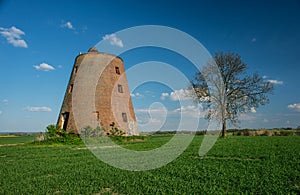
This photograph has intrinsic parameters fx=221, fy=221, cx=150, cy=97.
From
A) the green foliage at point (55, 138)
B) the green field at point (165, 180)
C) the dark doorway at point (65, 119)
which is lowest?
the green field at point (165, 180)

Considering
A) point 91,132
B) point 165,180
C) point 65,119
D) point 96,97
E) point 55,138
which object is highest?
point 96,97

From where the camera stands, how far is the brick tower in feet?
91.1

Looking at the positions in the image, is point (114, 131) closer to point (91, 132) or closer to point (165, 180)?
point (91, 132)

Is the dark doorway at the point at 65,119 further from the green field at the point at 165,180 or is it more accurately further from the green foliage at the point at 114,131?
the green field at the point at 165,180

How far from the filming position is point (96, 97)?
28.7 meters

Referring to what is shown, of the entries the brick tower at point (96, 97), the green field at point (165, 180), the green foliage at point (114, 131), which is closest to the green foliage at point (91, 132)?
the green foliage at point (114, 131)

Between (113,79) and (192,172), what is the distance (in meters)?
24.8

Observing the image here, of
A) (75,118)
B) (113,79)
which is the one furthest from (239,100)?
(75,118)

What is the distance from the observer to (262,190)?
5.62 meters

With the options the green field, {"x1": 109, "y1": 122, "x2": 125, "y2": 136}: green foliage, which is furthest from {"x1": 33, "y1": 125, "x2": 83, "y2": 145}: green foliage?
the green field

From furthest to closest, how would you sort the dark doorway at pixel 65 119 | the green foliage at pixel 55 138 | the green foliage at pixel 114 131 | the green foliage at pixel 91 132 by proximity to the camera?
the dark doorway at pixel 65 119
the green foliage at pixel 114 131
the green foliage at pixel 91 132
the green foliage at pixel 55 138

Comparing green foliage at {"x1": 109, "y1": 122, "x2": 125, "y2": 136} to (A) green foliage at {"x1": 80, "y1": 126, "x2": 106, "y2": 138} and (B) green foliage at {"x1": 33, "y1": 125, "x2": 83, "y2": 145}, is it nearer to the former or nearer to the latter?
(A) green foliage at {"x1": 80, "y1": 126, "x2": 106, "y2": 138}

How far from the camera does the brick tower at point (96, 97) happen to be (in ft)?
91.1

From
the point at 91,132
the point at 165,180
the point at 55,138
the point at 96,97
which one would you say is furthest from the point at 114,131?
the point at 165,180
